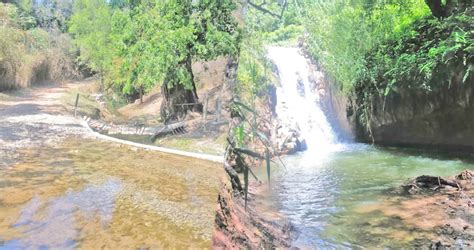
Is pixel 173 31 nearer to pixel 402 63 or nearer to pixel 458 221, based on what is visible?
pixel 402 63

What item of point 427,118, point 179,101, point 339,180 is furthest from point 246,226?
point 179,101

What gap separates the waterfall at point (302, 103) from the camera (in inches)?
600

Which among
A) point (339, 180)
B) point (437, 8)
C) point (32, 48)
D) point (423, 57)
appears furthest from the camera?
point (32, 48)

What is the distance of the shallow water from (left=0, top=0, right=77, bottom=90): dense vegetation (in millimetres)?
19360

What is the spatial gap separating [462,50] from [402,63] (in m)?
1.88

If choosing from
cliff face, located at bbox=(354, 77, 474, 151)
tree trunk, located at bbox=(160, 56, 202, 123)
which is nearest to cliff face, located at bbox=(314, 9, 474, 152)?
cliff face, located at bbox=(354, 77, 474, 151)

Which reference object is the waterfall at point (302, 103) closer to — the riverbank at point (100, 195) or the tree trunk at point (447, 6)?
the tree trunk at point (447, 6)

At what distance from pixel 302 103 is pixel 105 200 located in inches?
433

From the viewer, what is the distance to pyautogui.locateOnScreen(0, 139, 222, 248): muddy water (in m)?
5.08

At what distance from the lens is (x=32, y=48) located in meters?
31.6

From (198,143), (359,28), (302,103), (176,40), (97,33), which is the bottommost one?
(198,143)

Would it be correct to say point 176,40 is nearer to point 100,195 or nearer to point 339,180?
point 339,180

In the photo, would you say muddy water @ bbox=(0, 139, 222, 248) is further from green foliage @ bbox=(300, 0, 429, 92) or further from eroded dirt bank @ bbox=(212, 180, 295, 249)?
green foliage @ bbox=(300, 0, 429, 92)

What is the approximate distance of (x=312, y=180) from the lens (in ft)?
32.4
